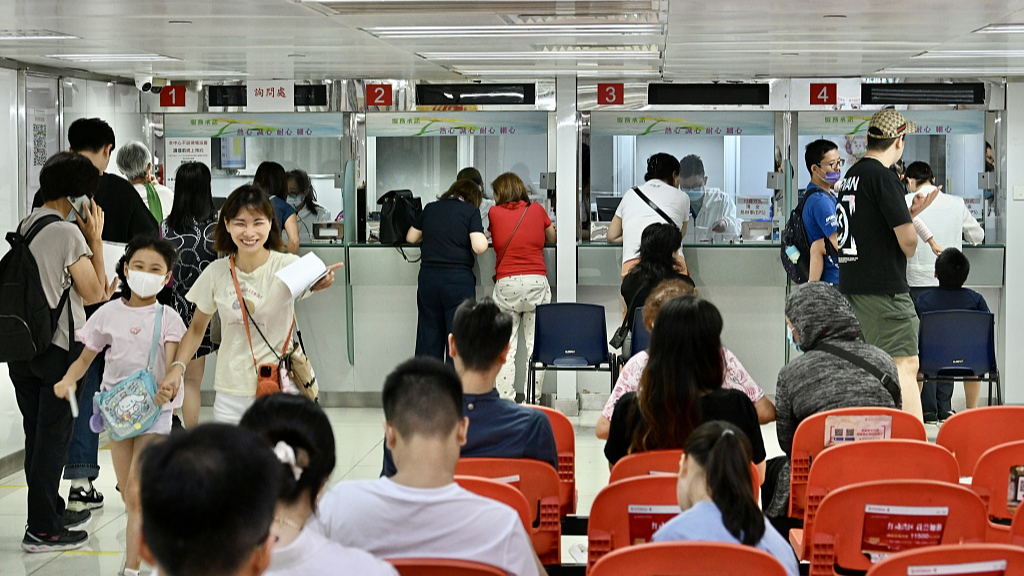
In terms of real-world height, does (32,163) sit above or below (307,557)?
above

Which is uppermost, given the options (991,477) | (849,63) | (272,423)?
(849,63)

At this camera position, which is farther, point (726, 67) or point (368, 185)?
point (368, 185)

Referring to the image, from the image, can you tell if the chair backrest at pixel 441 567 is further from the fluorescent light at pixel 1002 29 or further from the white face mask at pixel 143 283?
the fluorescent light at pixel 1002 29

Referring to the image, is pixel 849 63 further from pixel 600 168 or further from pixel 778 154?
pixel 600 168

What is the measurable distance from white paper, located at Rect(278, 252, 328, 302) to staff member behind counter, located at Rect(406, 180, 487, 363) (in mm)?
3765

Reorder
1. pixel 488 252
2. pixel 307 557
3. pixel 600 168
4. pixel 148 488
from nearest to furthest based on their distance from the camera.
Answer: pixel 148 488 → pixel 307 557 → pixel 488 252 → pixel 600 168

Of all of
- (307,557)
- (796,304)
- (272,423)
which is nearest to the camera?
(307,557)

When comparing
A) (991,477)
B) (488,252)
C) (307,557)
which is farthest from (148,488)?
(488,252)

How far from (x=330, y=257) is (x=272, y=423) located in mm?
6782

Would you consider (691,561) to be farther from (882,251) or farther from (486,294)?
(486,294)

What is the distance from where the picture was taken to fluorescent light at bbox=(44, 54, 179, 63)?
7.27m

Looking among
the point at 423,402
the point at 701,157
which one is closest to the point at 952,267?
the point at 701,157

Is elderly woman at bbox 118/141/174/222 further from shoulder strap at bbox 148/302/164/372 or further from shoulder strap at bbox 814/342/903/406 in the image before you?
shoulder strap at bbox 814/342/903/406

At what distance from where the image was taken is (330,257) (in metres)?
9.14
